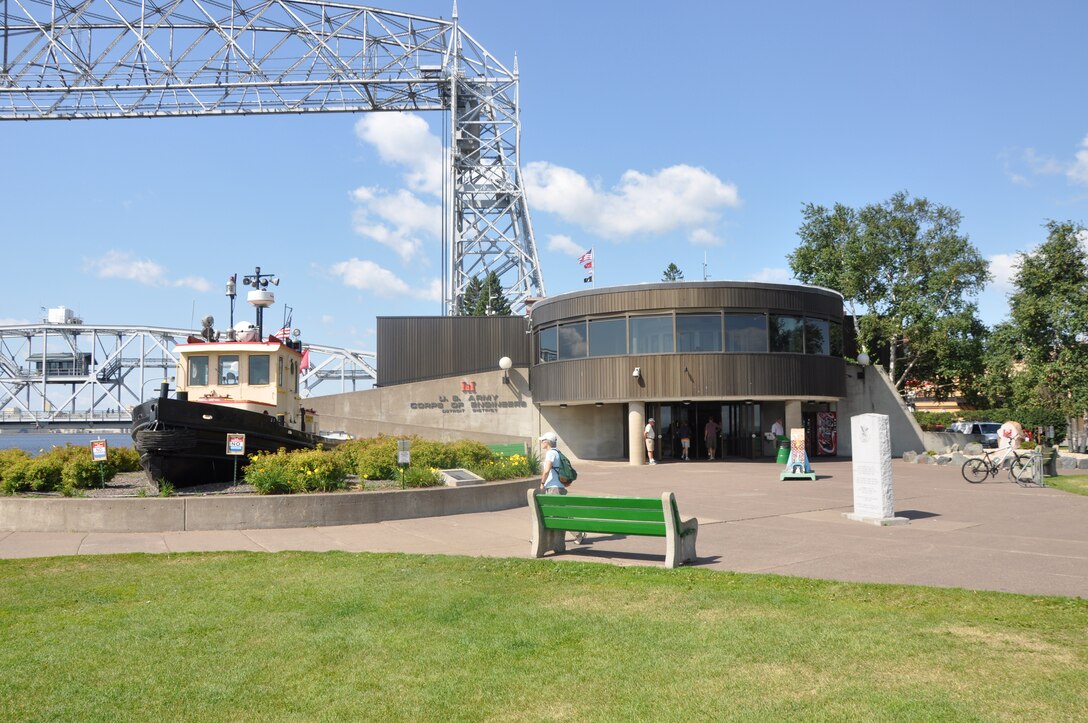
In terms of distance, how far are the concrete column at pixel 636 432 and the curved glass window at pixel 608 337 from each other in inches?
78.6

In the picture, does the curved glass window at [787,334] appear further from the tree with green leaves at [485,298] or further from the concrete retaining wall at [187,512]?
the tree with green leaves at [485,298]

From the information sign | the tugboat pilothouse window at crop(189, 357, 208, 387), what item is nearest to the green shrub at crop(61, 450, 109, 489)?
the information sign

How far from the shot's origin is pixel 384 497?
1388 centimetres

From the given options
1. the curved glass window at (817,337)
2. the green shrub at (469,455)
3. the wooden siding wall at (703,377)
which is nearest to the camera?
the green shrub at (469,455)

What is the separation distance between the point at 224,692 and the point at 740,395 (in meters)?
25.1

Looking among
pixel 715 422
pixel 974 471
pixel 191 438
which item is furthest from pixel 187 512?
pixel 715 422

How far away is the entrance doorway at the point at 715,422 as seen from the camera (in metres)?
32.1

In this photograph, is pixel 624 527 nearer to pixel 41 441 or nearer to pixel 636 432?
pixel 636 432

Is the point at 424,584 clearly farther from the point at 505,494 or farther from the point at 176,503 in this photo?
the point at 505,494

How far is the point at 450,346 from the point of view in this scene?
35750 mm

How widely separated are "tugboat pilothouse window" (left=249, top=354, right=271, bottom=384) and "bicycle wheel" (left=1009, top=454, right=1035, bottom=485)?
57.2ft

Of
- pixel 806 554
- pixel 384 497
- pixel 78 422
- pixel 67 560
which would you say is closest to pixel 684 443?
pixel 384 497

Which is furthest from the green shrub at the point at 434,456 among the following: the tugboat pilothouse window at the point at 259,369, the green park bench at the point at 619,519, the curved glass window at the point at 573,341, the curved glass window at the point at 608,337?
the curved glass window at the point at 573,341

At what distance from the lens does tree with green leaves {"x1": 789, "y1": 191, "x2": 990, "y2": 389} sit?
4884cm
